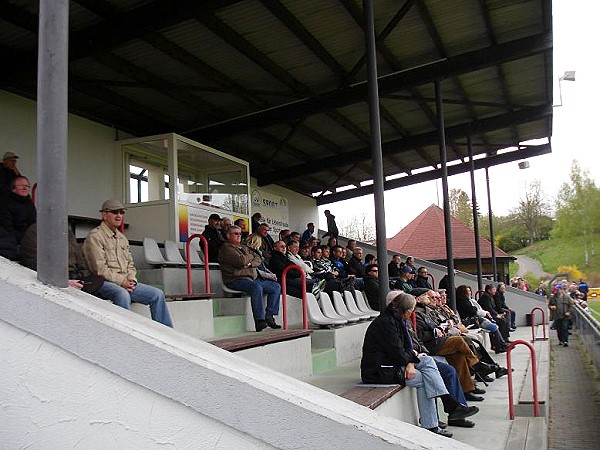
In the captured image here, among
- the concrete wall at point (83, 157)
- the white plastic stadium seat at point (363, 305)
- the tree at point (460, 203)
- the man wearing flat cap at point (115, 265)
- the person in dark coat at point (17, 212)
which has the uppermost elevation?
the tree at point (460, 203)

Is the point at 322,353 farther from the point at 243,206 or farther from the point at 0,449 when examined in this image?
the point at 243,206

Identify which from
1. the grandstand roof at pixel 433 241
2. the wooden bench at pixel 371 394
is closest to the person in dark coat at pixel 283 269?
the wooden bench at pixel 371 394

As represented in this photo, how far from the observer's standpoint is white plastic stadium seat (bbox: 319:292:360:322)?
26.8 ft

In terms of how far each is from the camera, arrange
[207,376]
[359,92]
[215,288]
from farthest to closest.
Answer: [359,92], [215,288], [207,376]

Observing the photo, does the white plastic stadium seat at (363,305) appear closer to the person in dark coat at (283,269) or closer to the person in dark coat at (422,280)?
the person in dark coat at (283,269)

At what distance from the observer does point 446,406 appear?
6.16m

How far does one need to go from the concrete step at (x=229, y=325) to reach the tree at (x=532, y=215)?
6076 centimetres

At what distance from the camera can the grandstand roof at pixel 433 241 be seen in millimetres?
25531

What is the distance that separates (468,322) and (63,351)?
1050cm

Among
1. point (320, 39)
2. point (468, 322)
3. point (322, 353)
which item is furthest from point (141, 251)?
point (468, 322)

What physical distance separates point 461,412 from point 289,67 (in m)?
6.35

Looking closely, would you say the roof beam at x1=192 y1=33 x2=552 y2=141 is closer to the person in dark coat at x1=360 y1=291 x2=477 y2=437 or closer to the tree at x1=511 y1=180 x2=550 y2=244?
the person in dark coat at x1=360 y1=291 x2=477 y2=437

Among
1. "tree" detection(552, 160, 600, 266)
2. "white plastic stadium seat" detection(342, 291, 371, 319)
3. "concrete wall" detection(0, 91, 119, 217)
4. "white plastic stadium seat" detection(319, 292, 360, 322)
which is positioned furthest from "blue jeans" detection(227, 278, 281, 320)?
"tree" detection(552, 160, 600, 266)

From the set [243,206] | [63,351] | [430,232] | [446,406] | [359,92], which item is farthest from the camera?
[430,232]
